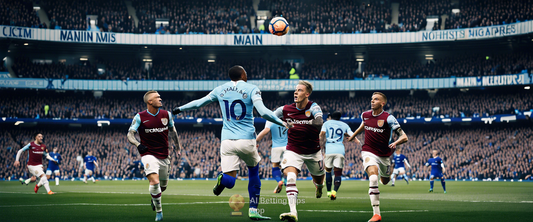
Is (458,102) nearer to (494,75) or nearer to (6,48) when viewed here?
(494,75)

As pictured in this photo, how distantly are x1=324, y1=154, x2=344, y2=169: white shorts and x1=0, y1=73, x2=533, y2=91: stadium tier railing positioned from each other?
107 feet

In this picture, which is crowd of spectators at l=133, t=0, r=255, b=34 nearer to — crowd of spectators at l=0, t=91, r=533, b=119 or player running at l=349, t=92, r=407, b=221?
crowd of spectators at l=0, t=91, r=533, b=119

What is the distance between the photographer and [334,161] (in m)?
17.2

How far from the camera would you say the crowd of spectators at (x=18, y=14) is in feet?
156

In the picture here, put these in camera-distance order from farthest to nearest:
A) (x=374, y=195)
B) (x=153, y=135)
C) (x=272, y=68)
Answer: (x=272, y=68)
(x=153, y=135)
(x=374, y=195)

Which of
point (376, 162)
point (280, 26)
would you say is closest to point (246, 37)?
point (280, 26)

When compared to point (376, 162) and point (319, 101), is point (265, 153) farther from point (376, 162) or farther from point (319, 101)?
point (376, 162)

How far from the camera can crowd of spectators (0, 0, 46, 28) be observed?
47.7 m

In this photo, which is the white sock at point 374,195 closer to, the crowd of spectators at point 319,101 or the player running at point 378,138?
the player running at point 378,138

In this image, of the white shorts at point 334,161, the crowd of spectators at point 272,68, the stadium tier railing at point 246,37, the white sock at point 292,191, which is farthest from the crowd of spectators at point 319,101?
the white sock at point 292,191

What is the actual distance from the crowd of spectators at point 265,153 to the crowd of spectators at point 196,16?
1047 centimetres

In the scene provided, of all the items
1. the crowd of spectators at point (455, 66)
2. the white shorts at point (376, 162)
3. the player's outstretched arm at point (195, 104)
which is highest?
the crowd of spectators at point (455, 66)

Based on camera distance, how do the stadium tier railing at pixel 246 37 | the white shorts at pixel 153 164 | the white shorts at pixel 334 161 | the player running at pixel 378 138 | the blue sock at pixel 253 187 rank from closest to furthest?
1. the blue sock at pixel 253 187
2. the white shorts at pixel 153 164
3. the player running at pixel 378 138
4. the white shorts at pixel 334 161
5. the stadium tier railing at pixel 246 37

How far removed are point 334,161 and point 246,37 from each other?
34326mm
